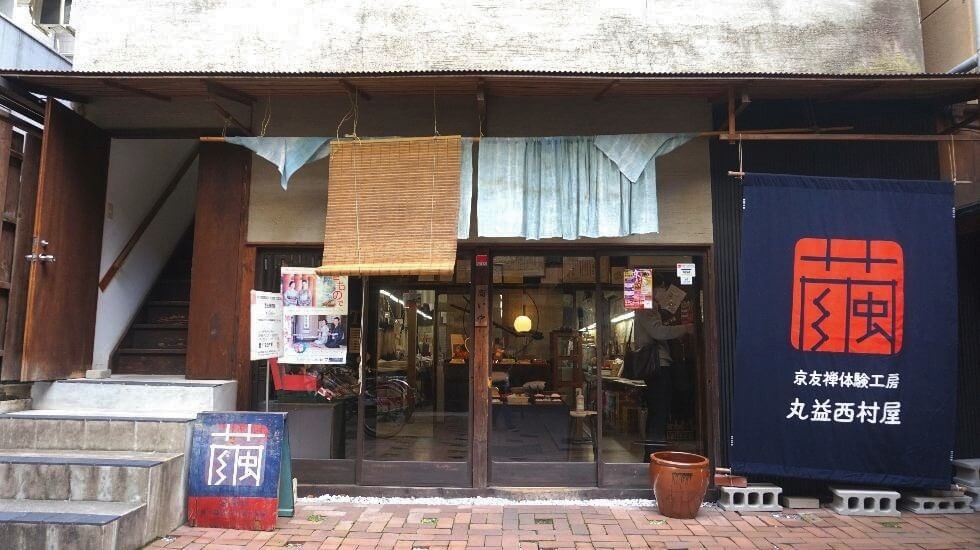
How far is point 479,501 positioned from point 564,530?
1.21 meters

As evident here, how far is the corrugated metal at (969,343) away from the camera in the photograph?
7.02m

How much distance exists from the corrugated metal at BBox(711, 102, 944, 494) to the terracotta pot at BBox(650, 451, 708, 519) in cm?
174

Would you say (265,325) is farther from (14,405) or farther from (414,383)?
(14,405)

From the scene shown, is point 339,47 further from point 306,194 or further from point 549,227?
point 549,227

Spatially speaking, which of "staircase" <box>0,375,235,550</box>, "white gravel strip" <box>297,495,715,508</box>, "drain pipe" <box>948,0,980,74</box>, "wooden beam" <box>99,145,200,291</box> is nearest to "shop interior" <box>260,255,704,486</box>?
"white gravel strip" <box>297,495,715,508</box>

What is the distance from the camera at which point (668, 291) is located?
7.23 m

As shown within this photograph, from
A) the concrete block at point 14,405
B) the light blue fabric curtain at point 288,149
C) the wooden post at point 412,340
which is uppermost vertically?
the light blue fabric curtain at point 288,149

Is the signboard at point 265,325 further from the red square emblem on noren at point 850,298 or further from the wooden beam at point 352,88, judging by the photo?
the red square emblem on noren at point 850,298

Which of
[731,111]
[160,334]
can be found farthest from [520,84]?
[160,334]

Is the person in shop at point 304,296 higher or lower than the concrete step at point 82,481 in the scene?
higher

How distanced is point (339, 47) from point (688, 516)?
6.39 metres

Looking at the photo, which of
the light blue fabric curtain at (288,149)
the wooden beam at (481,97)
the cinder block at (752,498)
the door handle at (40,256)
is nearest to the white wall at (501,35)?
the wooden beam at (481,97)

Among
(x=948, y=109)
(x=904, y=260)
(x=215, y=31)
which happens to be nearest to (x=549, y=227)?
(x=904, y=260)

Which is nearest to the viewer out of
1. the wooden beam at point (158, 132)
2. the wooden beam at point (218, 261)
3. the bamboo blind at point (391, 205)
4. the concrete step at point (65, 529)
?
the concrete step at point (65, 529)
